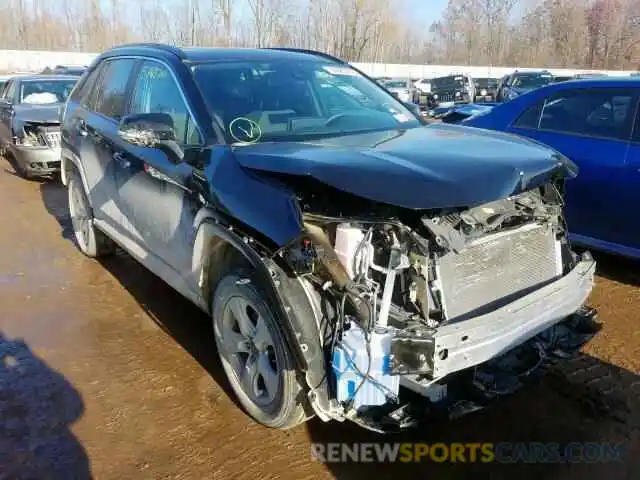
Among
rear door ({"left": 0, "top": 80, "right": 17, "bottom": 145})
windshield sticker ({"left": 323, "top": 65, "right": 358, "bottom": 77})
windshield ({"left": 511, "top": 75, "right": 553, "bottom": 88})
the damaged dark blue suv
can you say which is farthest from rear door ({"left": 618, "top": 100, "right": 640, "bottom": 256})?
windshield ({"left": 511, "top": 75, "right": 553, "bottom": 88})

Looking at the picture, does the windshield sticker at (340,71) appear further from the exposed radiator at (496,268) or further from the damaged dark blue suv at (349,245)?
the exposed radiator at (496,268)

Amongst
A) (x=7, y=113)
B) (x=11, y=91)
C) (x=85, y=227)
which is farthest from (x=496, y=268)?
(x=11, y=91)

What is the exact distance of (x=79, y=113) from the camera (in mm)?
5371

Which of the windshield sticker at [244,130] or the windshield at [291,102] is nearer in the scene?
the windshield sticker at [244,130]

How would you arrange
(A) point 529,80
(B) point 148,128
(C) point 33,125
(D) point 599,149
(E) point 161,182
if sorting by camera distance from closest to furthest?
(B) point 148,128 < (E) point 161,182 < (D) point 599,149 < (C) point 33,125 < (A) point 529,80

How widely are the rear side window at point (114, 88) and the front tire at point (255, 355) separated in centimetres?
210

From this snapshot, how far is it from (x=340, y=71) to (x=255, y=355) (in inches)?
90.7

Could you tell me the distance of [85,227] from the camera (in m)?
5.84

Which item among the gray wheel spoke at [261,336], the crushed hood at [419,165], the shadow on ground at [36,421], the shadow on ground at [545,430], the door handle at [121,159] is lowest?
the shadow on ground at [36,421]

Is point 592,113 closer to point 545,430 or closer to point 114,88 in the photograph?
point 545,430

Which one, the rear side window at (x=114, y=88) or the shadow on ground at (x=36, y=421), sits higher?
the rear side window at (x=114, y=88)

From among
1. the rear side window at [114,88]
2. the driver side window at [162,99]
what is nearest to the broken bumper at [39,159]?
the rear side window at [114,88]

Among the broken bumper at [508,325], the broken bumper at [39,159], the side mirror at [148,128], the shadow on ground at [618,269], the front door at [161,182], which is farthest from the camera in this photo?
the broken bumper at [39,159]

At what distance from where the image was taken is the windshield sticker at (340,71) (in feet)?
13.9
